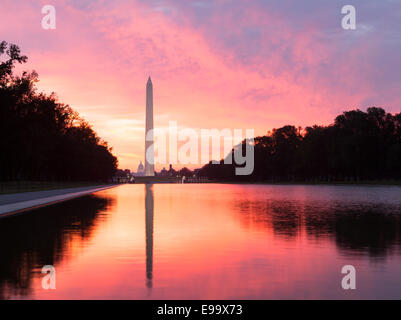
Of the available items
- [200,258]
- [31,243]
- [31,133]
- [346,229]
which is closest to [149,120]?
[31,133]

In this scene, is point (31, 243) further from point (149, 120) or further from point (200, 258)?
point (149, 120)

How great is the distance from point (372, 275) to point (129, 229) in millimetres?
10908

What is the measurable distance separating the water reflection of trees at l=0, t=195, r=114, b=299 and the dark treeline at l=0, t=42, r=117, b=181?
40372 mm

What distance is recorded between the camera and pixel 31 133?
65625mm

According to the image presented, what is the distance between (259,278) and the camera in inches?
397

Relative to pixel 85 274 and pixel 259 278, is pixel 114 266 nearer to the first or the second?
pixel 85 274

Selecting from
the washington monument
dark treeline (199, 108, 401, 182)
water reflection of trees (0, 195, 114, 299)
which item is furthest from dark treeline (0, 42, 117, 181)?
dark treeline (199, 108, 401, 182)

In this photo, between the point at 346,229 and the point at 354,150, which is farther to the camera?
the point at 354,150

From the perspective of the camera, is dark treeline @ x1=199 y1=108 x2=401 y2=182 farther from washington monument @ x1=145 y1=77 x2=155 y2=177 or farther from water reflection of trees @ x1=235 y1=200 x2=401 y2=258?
water reflection of trees @ x1=235 y1=200 x2=401 y2=258

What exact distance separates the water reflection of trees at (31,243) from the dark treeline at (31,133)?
4037cm

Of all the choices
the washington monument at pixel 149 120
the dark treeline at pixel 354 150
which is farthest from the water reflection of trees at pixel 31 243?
the dark treeline at pixel 354 150

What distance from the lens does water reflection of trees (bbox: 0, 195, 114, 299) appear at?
388 inches

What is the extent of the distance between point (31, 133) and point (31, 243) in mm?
53314

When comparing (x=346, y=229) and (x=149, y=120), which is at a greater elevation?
(x=149, y=120)
